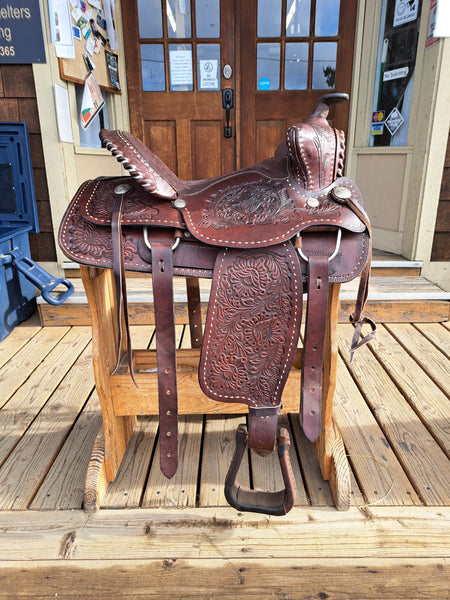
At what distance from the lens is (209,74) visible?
11.1 ft

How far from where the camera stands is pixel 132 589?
108 cm

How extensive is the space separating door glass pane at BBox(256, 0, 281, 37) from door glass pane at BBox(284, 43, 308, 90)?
15cm

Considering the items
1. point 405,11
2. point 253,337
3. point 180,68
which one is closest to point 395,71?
point 405,11

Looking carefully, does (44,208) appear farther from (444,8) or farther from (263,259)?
(444,8)

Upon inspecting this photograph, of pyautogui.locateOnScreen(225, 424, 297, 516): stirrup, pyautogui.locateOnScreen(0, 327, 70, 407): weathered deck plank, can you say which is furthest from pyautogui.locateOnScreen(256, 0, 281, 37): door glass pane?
pyautogui.locateOnScreen(225, 424, 297, 516): stirrup

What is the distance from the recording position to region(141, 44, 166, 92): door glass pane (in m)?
3.34

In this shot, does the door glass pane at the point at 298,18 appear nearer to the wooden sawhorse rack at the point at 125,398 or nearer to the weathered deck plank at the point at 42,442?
the wooden sawhorse rack at the point at 125,398

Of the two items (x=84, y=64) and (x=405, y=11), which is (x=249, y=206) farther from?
(x=405, y=11)

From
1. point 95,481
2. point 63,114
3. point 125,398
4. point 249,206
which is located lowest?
point 95,481

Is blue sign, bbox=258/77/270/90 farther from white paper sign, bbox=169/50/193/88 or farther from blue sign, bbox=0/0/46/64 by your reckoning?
blue sign, bbox=0/0/46/64

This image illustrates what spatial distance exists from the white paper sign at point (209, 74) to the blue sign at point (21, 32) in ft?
4.10

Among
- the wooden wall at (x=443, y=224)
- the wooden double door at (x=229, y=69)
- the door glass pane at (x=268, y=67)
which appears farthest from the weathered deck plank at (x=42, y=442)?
the door glass pane at (x=268, y=67)

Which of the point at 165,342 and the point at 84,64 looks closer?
the point at 165,342

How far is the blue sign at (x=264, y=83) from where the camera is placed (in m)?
3.40
